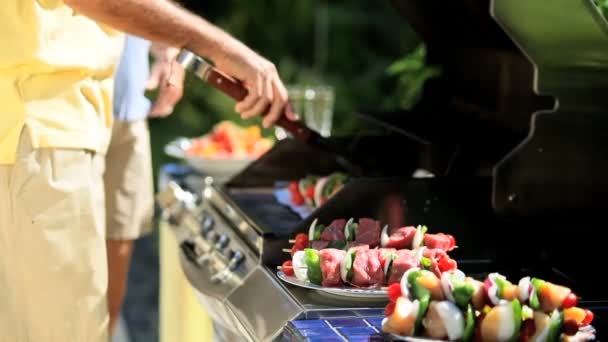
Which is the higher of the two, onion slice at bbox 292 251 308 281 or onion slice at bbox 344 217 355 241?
onion slice at bbox 344 217 355 241

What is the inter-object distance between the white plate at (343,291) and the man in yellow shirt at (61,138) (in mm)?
480

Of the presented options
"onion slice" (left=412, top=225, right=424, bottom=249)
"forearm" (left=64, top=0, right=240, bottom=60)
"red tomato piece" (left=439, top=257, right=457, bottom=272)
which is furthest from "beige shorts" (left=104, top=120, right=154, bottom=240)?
"red tomato piece" (left=439, top=257, right=457, bottom=272)

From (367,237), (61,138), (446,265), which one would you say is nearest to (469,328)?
(446,265)

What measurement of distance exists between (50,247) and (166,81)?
1.61ft

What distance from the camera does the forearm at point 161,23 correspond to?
191cm

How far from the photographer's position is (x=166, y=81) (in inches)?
90.0

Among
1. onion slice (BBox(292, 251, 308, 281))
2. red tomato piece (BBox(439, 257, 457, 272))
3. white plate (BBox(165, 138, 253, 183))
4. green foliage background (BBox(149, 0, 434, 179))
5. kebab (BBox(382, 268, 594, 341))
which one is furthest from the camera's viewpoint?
green foliage background (BBox(149, 0, 434, 179))

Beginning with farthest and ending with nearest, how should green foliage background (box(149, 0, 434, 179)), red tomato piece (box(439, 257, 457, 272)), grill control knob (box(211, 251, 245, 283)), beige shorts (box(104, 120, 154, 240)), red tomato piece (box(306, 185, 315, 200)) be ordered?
green foliage background (box(149, 0, 434, 179))
beige shorts (box(104, 120, 154, 240))
red tomato piece (box(306, 185, 315, 200))
grill control knob (box(211, 251, 245, 283))
red tomato piece (box(439, 257, 457, 272))

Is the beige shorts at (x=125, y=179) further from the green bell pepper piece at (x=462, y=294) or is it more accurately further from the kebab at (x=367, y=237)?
the green bell pepper piece at (x=462, y=294)

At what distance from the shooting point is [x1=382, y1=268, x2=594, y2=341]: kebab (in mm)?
1365

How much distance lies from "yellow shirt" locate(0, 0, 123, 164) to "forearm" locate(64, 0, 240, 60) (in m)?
0.08

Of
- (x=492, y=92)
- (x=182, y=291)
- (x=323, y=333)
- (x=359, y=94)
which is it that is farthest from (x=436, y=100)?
(x=359, y=94)

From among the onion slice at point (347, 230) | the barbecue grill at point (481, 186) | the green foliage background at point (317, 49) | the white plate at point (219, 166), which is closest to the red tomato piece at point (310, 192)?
the barbecue grill at point (481, 186)

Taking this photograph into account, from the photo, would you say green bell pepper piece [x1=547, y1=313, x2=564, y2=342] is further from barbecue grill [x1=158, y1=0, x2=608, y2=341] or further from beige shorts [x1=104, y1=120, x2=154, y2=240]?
beige shorts [x1=104, y1=120, x2=154, y2=240]
